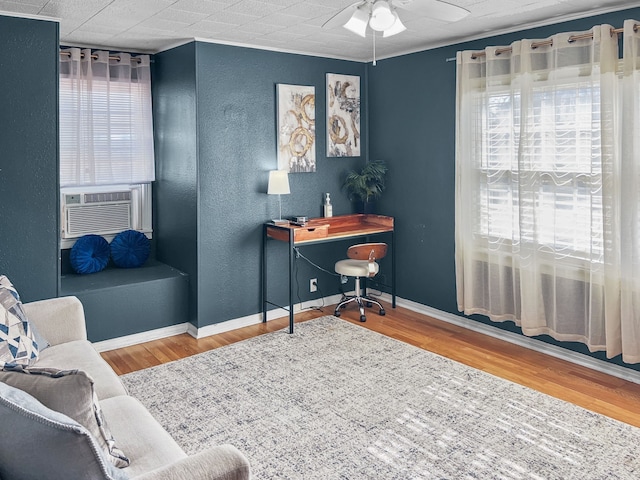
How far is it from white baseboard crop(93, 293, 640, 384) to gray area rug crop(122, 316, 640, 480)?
1.81 feet

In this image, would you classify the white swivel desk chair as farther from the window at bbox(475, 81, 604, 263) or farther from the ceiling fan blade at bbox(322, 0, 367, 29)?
the ceiling fan blade at bbox(322, 0, 367, 29)

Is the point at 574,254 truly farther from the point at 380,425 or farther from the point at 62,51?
the point at 62,51

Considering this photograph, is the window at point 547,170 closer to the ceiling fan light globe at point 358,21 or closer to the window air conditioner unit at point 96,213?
the ceiling fan light globe at point 358,21

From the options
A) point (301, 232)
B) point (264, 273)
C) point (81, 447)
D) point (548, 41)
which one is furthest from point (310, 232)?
point (81, 447)

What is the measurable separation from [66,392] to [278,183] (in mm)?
3140

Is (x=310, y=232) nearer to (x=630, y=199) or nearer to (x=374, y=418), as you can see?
(x=374, y=418)

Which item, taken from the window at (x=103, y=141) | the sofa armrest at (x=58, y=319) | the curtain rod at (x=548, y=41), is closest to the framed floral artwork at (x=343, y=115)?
the curtain rod at (x=548, y=41)

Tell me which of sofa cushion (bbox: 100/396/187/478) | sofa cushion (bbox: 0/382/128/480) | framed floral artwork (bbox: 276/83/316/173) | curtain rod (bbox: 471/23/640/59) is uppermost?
curtain rod (bbox: 471/23/640/59)

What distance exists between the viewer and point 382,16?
2.56 meters

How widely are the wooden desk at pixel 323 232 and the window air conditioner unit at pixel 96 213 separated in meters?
1.25

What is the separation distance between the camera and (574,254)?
12.6 ft

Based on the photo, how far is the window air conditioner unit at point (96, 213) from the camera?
15.4 feet

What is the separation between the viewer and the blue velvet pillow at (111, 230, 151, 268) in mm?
4812

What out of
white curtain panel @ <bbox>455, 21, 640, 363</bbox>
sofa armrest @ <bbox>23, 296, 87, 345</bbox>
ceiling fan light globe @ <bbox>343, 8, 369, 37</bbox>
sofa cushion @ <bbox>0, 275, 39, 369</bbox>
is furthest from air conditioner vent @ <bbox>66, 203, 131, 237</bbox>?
ceiling fan light globe @ <bbox>343, 8, 369, 37</bbox>
